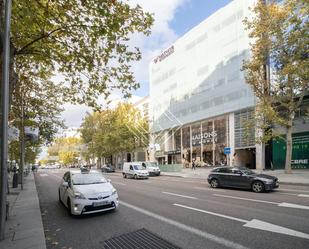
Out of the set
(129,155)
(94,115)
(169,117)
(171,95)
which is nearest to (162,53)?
(171,95)

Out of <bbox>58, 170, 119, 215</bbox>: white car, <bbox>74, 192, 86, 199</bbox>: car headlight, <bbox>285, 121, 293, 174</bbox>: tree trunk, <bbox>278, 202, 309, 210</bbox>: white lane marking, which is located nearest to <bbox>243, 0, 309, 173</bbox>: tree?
<bbox>285, 121, 293, 174</bbox>: tree trunk

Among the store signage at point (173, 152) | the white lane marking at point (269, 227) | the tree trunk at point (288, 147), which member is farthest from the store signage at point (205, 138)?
the white lane marking at point (269, 227)

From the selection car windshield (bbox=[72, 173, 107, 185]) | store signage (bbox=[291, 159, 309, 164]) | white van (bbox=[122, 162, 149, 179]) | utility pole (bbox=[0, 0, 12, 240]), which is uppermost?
utility pole (bbox=[0, 0, 12, 240])

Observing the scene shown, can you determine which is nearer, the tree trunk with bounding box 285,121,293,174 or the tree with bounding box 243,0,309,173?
the tree with bounding box 243,0,309,173

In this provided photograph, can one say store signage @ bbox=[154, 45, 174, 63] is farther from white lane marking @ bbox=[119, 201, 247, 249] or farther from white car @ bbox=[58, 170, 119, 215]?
white lane marking @ bbox=[119, 201, 247, 249]

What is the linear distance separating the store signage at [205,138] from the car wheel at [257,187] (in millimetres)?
25297

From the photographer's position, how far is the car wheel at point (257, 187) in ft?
44.5

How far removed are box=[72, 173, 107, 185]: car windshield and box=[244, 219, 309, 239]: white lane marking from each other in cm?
550

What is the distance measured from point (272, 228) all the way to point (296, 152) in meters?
26.9

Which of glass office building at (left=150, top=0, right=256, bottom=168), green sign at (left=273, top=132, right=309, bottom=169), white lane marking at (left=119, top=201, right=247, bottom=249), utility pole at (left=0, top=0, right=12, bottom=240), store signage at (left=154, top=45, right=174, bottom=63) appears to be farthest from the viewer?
store signage at (left=154, top=45, right=174, bottom=63)

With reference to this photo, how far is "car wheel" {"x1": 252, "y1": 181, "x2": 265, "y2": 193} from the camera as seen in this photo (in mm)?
13570

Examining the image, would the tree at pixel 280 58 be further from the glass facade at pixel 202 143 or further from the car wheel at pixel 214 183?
the glass facade at pixel 202 143

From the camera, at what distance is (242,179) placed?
48.0 feet

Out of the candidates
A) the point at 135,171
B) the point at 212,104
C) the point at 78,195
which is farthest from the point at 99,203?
the point at 212,104
